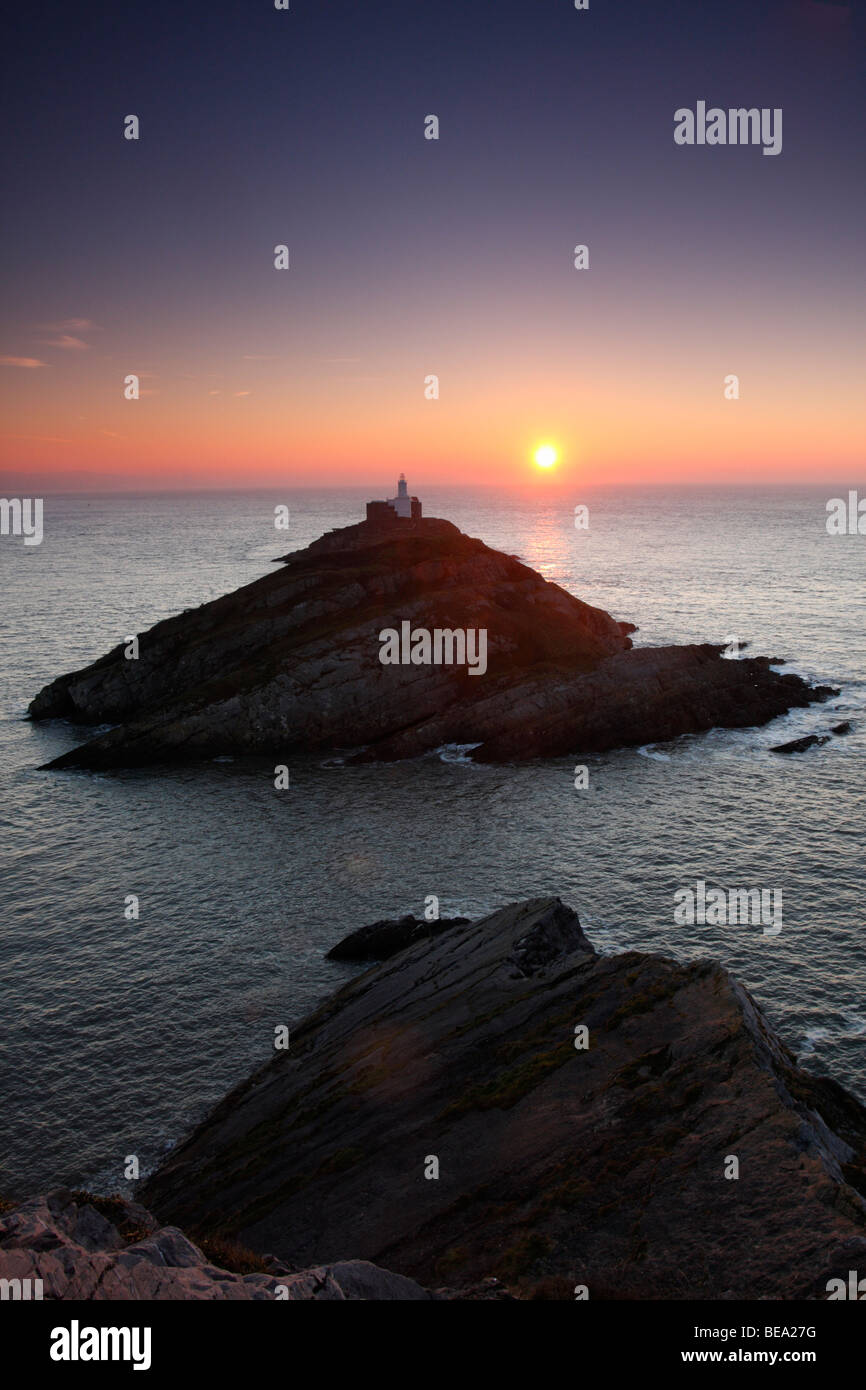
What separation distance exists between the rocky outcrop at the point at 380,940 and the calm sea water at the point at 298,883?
3.78ft

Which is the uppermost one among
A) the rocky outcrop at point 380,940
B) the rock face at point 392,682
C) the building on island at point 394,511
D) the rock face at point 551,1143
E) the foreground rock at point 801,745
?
the building on island at point 394,511

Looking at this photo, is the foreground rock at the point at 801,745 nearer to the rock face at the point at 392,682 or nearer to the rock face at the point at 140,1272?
the rock face at the point at 392,682

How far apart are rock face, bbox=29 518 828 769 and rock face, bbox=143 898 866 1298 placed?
157ft

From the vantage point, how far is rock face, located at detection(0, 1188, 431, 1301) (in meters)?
14.6

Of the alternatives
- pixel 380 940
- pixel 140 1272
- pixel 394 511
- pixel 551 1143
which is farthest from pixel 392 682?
pixel 140 1272

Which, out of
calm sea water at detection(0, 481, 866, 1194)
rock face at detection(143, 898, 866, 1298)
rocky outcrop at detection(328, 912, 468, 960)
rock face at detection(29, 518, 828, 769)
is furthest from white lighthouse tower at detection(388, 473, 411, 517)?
rock face at detection(143, 898, 866, 1298)

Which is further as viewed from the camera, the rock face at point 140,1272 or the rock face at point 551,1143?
the rock face at point 551,1143

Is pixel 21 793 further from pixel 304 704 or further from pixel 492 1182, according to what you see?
pixel 492 1182

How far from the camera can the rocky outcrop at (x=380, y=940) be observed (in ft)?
150

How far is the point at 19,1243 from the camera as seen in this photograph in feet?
53.0

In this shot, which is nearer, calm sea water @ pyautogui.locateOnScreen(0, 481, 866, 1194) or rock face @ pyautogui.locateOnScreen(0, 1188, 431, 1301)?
rock face @ pyautogui.locateOnScreen(0, 1188, 431, 1301)

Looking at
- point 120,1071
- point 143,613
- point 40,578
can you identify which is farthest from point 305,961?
point 40,578

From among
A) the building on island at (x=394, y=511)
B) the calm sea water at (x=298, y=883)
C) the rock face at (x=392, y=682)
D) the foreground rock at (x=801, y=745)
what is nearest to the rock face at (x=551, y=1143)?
the calm sea water at (x=298, y=883)

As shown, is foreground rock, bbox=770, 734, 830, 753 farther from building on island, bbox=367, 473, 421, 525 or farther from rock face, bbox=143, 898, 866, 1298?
building on island, bbox=367, 473, 421, 525
